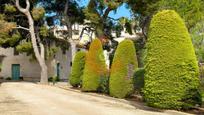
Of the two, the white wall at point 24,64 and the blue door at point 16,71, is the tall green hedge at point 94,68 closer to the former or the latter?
the white wall at point 24,64

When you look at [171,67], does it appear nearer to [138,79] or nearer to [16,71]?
[138,79]

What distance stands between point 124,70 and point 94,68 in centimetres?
537

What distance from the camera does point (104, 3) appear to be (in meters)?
41.7

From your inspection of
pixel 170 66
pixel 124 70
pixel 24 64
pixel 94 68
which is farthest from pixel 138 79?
pixel 24 64

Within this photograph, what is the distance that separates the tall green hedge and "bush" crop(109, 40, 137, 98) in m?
3.71

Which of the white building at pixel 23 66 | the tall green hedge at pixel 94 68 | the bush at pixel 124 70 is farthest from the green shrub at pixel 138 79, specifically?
the white building at pixel 23 66

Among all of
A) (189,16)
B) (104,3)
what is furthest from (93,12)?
(189,16)

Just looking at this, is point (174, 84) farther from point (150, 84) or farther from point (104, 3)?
point (104, 3)

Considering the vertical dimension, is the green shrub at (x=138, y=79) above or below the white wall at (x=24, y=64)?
below

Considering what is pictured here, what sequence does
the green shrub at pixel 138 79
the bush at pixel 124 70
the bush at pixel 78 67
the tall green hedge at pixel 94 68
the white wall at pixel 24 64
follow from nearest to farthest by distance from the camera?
the green shrub at pixel 138 79, the bush at pixel 124 70, the tall green hedge at pixel 94 68, the bush at pixel 78 67, the white wall at pixel 24 64

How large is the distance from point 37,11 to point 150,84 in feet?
98.4

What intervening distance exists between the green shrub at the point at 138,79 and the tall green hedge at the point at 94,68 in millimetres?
5419

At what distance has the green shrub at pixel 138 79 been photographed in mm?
22703

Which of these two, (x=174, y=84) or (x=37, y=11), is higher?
(x=37, y=11)
